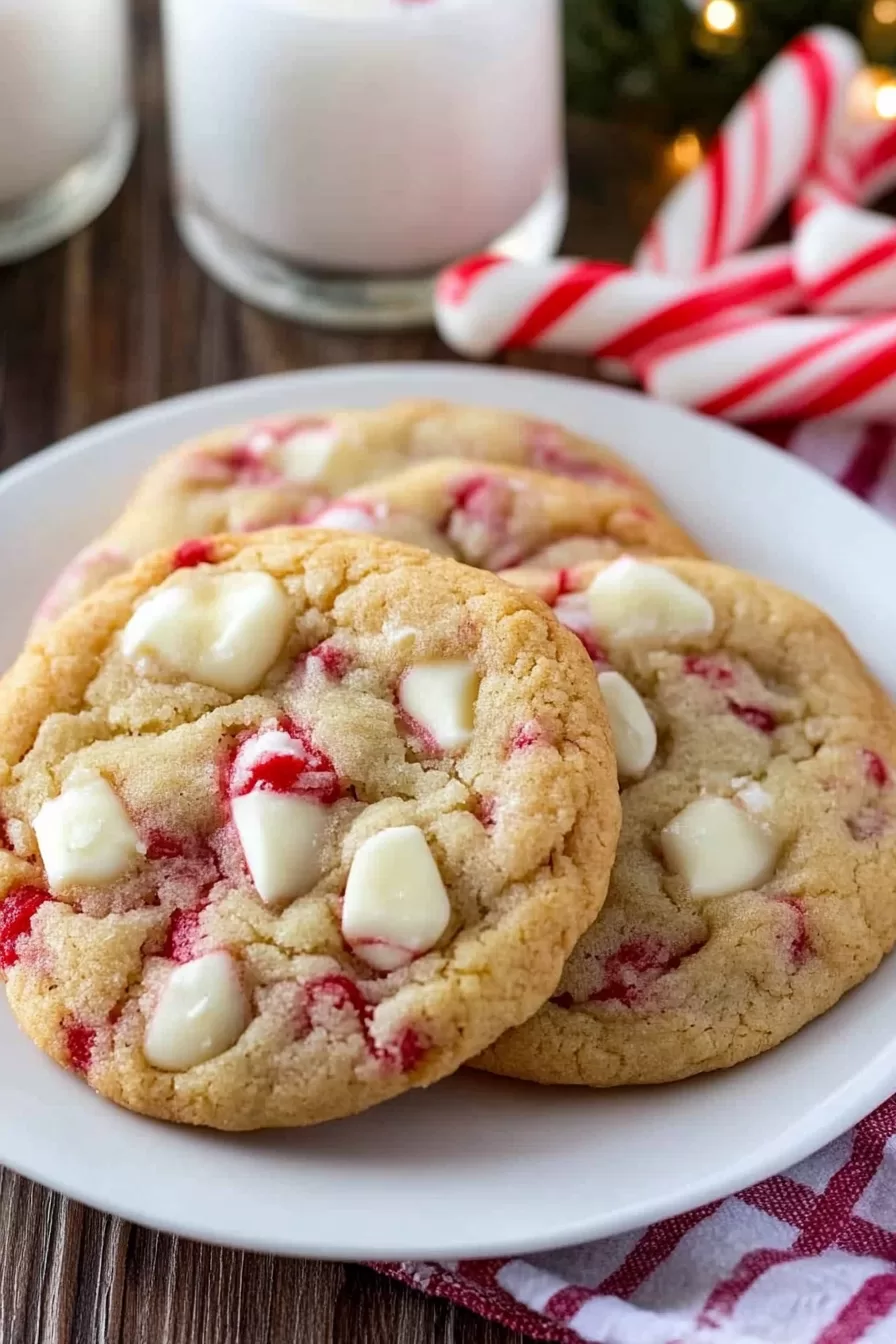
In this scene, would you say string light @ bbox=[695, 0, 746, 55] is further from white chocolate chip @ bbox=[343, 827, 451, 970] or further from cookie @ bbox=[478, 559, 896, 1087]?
white chocolate chip @ bbox=[343, 827, 451, 970]

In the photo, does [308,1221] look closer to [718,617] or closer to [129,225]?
[718,617]

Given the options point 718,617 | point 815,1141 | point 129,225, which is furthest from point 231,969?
A: point 129,225

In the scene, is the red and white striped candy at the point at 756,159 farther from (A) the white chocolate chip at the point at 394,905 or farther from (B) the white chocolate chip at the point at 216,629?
(A) the white chocolate chip at the point at 394,905

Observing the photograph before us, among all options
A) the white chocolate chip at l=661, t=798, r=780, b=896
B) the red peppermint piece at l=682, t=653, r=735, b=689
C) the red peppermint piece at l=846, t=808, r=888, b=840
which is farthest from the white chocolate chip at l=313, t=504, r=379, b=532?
the red peppermint piece at l=846, t=808, r=888, b=840

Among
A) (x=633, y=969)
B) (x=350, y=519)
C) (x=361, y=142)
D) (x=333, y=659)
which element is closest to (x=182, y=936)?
(x=333, y=659)

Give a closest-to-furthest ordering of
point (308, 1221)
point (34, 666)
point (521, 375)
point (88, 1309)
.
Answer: point (308, 1221)
point (88, 1309)
point (34, 666)
point (521, 375)

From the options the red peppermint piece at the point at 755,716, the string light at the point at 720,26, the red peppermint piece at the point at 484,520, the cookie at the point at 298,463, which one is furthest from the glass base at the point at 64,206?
the red peppermint piece at the point at 755,716

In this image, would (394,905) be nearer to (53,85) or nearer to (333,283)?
(333,283)
